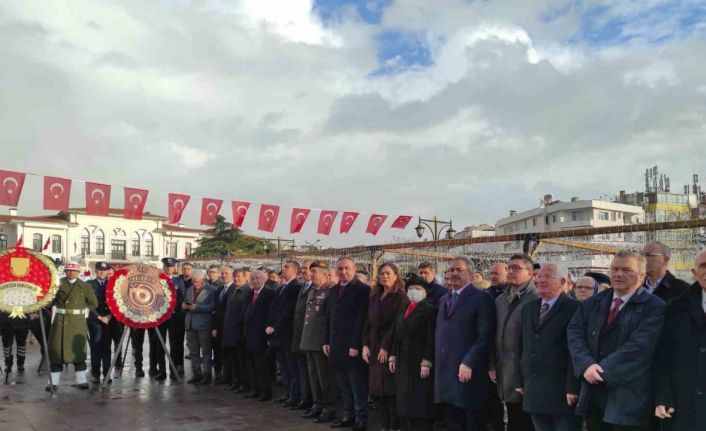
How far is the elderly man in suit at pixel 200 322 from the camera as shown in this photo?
10031mm

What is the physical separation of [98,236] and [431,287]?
7272cm

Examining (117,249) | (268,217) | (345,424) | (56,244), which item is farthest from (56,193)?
(117,249)

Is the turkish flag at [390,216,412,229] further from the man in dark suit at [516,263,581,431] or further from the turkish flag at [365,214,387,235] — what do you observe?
the man in dark suit at [516,263,581,431]

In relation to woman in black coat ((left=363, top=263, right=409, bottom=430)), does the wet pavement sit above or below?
below

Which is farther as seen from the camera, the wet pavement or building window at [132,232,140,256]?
building window at [132,232,140,256]

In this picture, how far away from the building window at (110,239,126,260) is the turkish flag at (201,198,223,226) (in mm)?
59858

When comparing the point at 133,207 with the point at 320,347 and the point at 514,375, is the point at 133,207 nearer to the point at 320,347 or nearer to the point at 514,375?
the point at 320,347

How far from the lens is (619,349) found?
4.02 m

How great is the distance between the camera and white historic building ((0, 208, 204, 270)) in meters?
66.8

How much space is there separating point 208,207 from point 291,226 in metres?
2.71

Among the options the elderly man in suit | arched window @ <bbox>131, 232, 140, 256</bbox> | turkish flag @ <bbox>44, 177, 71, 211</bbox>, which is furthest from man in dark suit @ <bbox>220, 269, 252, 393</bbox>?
arched window @ <bbox>131, 232, 140, 256</bbox>

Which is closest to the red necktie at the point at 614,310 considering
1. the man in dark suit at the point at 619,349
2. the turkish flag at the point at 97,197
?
the man in dark suit at the point at 619,349

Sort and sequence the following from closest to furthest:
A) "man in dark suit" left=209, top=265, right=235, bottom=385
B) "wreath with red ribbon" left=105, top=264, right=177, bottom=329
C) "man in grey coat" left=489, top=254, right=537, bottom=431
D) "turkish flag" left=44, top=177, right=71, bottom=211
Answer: "man in grey coat" left=489, top=254, right=537, bottom=431 < "wreath with red ribbon" left=105, top=264, right=177, bottom=329 < "man in dark suit" left=209, top=265, right=235, bottom=385 < "turkish flag" left=44, top=177, right=71, bottom=211

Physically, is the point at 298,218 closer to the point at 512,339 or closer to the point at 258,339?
the point at 258,339
